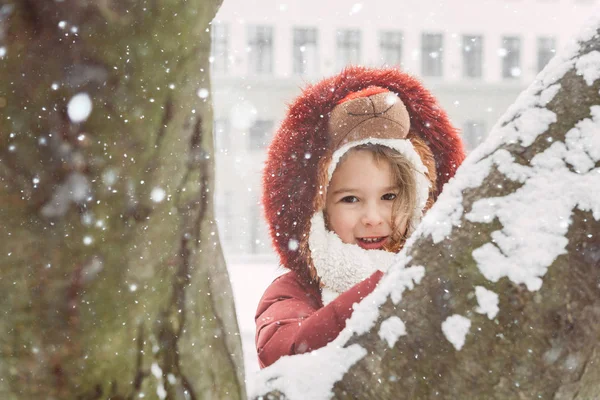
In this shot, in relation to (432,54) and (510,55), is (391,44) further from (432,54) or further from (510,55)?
(510,55)

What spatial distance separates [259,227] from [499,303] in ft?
68.0

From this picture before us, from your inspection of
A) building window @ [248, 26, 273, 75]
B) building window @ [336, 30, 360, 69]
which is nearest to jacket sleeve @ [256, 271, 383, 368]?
building window @ [248, 26, 273, 75]

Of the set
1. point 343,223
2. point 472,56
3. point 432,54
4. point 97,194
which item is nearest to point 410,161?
point 343,223

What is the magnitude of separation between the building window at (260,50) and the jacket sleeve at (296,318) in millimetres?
19354

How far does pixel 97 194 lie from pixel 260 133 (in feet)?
64.9

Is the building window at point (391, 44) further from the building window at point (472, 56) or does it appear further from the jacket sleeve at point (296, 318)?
the jacket sleeve at point (296, 318)

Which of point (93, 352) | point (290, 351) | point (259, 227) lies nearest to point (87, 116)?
point (93, 352)

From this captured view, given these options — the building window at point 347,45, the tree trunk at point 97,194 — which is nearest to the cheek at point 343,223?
the tree trunk at point 97,194

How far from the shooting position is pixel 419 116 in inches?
87.4

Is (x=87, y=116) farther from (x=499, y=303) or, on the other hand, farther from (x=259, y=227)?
(x=259, y=227)

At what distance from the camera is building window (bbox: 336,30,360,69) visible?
2106 cm

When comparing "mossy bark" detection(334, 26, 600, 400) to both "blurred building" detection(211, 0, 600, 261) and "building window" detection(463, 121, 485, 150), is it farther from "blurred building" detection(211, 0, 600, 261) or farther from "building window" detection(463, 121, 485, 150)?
"building window" detection(463, 121, 485, 150)

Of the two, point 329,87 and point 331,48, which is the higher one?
point 331,48

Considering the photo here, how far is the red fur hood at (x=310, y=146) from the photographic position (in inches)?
83.8
